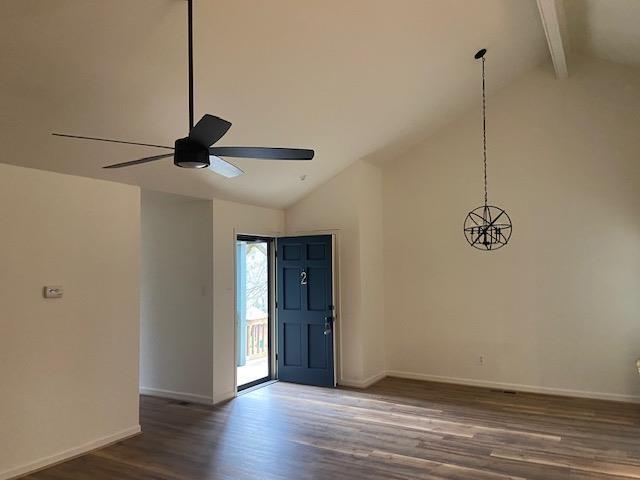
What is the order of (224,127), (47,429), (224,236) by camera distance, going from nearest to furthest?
(224,127)
(47,429)
(224,236)

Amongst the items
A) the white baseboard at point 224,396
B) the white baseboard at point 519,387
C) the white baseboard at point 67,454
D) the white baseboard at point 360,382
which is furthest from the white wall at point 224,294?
the white baseboard at point 519,387

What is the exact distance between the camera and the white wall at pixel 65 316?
12.1 feet

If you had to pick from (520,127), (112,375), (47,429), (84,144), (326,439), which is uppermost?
(520,127)

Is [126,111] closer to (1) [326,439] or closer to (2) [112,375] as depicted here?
(2) [112,375]

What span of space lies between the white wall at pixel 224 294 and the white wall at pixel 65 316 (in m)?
1.09

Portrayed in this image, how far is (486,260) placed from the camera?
20.2 ft

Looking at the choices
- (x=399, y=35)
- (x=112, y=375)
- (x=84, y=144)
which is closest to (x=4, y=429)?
(x=112, y=375)

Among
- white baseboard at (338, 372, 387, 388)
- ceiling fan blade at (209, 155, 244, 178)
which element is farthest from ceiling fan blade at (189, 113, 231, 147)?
white baseboard at (338, 372, 387, 388)

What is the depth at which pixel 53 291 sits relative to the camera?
3977mm

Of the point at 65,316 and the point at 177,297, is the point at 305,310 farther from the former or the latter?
the point at 65,316

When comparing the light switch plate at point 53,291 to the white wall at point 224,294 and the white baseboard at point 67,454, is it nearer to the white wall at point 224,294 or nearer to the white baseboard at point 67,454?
the white baseboard at point 67,454

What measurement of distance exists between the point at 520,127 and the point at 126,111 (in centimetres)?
477

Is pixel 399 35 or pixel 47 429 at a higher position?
pixel 399 35

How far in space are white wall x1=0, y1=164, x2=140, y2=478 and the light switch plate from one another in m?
0.04
